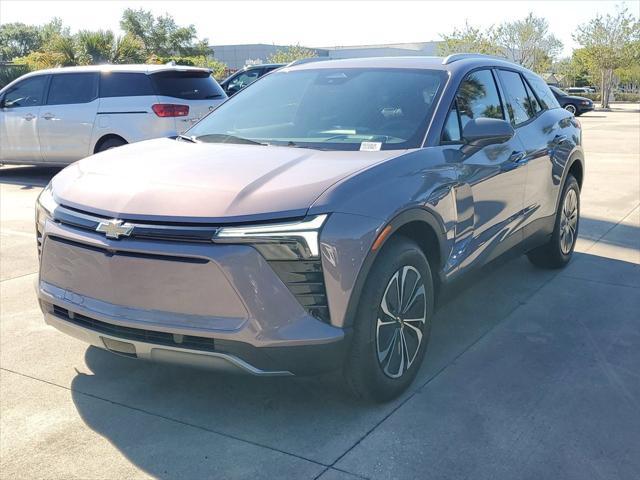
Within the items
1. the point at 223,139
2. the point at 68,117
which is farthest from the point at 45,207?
the point at 68,117

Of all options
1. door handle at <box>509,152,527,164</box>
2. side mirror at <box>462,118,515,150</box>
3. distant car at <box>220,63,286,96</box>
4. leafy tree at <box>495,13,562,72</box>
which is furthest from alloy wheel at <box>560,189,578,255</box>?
leafy tree at <box>495,13,562,72</box>

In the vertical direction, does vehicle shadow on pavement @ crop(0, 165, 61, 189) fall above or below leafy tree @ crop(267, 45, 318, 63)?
below

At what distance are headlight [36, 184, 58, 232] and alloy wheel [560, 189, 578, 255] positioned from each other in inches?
159

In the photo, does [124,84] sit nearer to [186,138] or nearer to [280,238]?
[186,138]

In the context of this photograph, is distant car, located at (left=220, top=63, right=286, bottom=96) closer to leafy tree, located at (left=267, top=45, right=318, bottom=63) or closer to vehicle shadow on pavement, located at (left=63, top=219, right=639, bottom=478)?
vehicle shadow on pavement, located at (left=63, top=219, right=639, bottom=478)

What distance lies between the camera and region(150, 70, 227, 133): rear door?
34.0 feet

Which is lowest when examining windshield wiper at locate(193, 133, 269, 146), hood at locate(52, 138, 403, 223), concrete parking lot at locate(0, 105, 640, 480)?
concrete parking lot at locate(0, 105, 640, 480)

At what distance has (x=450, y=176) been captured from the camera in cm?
388

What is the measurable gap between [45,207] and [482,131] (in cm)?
Answer: 243

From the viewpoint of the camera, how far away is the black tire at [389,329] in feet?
10.5

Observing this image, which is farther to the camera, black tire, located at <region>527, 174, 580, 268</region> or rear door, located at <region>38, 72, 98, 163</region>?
rear door, located at <region>38, 72, 98, 163</region>

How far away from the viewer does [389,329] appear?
3457 mm

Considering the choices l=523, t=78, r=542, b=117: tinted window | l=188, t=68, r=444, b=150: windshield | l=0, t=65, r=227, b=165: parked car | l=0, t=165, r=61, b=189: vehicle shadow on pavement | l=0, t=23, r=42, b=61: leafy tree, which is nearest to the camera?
l=188, t=68, r=444, b=150: windshield

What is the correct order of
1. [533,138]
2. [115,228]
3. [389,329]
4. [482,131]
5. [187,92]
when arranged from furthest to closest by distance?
[187,92] → [533,138] → [482,131] → [389,329] → [115,228]
